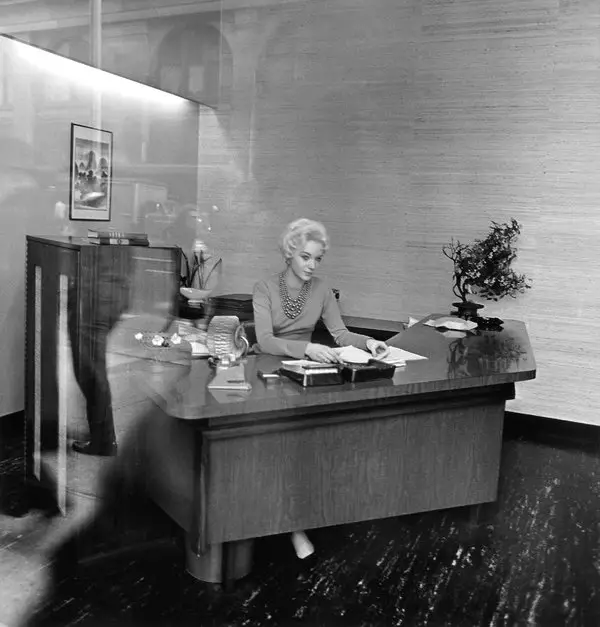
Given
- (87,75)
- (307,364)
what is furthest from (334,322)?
(87,75)

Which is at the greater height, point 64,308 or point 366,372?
point 64,308

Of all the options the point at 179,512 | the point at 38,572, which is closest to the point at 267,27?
the point at 179,512

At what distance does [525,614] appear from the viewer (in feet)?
6.87

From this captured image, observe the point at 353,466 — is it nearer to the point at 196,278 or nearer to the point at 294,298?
the point at 294,298

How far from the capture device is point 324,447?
2.15 meters

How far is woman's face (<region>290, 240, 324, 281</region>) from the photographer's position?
260cm

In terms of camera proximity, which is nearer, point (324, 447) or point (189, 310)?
point (324, 447)

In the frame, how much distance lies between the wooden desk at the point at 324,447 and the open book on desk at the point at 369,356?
0.05m

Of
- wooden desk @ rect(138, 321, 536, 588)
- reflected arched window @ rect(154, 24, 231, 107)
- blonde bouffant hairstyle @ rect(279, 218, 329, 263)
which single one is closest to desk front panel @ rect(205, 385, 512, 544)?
wooden desk @ rect(138, 321, 536, 588)

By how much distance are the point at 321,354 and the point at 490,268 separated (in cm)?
185

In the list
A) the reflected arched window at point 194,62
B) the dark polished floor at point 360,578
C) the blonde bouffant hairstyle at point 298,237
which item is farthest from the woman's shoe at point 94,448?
the reflected arched window at point 194,62

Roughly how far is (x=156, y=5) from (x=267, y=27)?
3.14 ft

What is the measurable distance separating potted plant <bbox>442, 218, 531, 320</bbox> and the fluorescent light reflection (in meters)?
2.00

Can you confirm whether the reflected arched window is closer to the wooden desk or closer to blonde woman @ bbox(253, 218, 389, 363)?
blonde woman @ bbox(253, 218, 389, 363)
